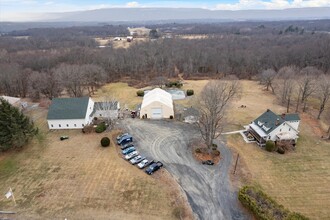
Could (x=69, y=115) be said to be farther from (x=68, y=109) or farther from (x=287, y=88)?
(x=287, y=88)

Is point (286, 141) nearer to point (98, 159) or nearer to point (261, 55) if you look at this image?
point (98, 159)

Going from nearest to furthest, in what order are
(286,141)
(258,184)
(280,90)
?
(258,184) < (286,141) < (280,90)

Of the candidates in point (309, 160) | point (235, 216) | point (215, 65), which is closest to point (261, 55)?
point (215, 65)

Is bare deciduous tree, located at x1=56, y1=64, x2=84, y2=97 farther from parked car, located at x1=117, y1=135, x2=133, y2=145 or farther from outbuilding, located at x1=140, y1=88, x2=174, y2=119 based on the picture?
parked car, located at x1=117, y1=135, x2=133, y2=145

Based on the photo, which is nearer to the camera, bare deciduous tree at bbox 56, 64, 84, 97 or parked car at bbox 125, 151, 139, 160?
parked car at bbox 125, 151, 139, 160

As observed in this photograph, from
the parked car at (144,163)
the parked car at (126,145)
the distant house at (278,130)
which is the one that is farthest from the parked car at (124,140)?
the distant house at (278,130)

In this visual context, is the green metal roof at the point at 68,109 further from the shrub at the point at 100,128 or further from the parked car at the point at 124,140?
the parked car at the point at 124,140

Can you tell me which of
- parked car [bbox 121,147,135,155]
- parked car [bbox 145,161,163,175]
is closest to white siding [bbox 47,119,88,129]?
parked car [bbox 121,147,135,155]

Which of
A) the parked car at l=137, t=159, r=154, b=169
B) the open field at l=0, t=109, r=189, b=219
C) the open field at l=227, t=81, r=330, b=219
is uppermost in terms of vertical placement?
the parked car at l=137, t=159, r=154, b=169
